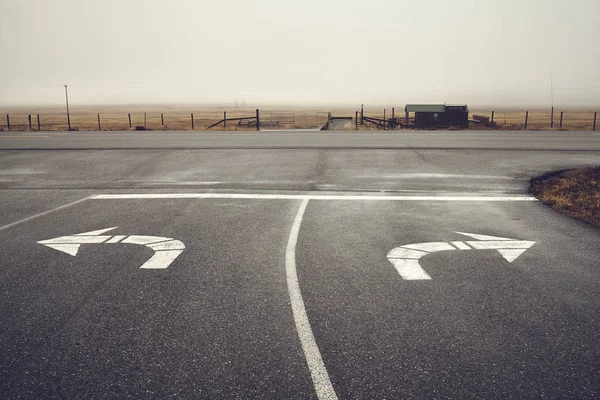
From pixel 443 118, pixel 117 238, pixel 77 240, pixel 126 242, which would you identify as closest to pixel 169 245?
pixel 126 242

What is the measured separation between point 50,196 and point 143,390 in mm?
9825

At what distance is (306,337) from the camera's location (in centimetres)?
468

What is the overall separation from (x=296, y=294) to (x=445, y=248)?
298 centimetres

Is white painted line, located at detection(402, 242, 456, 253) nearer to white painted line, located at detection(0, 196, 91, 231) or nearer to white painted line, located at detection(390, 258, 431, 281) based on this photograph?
white painted line, located at detection(390, 258, 431, 281)

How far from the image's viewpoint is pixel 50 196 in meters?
12.1

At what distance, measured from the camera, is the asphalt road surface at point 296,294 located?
4004 mm

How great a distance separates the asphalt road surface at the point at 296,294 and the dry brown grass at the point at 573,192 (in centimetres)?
46

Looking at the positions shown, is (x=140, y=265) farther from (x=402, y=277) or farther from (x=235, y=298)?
(x=402, y=277)

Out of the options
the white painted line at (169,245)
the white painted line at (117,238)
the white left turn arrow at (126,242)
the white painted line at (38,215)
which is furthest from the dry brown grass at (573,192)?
the white painted line at (38,215)

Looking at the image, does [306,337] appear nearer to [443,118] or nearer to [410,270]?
[410,270]

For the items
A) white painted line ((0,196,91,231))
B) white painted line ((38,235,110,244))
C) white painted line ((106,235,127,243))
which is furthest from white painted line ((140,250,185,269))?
white painted line ((0,196,91,231))

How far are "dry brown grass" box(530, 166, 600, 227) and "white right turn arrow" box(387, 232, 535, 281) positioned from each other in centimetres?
254

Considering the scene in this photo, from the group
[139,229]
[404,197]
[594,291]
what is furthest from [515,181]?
[139,229]

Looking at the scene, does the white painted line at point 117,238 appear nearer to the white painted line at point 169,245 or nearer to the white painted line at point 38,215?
the white painted line at point 169,245
